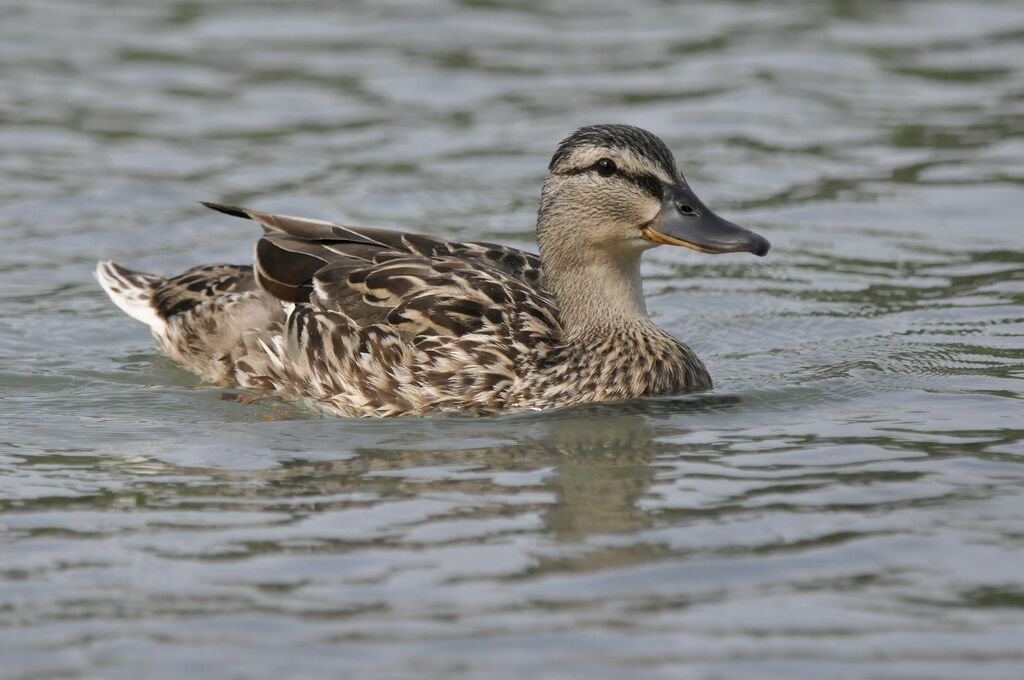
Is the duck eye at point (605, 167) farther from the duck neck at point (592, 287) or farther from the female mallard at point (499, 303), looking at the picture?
the duck neck at point (592, 287)

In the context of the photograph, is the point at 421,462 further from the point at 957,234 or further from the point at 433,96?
the point at 433,96

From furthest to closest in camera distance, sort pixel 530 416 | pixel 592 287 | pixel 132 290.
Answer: pixel 132 290, pixel 592 287, pixel 530 416

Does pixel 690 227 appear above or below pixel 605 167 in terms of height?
below

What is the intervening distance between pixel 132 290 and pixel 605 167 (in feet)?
11.5

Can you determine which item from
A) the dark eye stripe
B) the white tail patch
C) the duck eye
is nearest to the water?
the white tail patch

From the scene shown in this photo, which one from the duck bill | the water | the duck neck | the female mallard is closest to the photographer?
the water

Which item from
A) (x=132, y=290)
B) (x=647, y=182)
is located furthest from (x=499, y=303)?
(x=132, y=290)

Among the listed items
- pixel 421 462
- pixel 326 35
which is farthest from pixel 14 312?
pixel 326 35

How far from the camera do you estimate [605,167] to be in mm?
9906

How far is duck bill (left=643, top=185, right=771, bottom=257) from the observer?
31.8 feet

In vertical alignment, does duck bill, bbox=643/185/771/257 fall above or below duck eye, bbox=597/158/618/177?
below

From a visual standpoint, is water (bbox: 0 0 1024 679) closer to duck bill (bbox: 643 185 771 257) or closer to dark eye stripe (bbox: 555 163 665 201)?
duck bill (bbox: 643 185 771 257)

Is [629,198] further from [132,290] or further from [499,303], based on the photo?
[132,290]

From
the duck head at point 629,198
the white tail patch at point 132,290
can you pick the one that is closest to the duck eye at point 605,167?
the duck head at point 629,198
